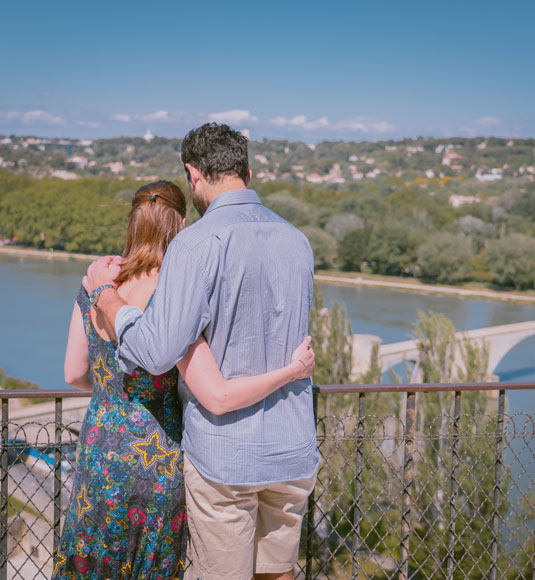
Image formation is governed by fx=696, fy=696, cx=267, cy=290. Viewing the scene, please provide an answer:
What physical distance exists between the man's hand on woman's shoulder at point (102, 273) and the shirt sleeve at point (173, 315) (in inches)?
5.1

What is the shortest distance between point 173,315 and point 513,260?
32924mm

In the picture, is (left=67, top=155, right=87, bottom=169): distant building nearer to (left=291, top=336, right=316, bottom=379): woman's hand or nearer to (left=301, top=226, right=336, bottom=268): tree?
(left=301, top=226, right=336, bottom=268): tree

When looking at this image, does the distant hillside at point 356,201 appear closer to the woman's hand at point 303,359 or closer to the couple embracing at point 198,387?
the couple embracing at point 198,387

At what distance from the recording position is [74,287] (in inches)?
1089

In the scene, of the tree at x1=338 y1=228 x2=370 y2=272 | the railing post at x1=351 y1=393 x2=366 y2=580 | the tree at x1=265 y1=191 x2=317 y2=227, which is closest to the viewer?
the railing post at x1=351 y1=393 x2=366 y2=580

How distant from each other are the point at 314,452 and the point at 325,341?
515 inches

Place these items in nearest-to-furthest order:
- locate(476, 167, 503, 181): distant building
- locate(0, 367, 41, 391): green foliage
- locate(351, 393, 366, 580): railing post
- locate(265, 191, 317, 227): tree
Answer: locate(351, 393, 366, 580): railing post
locate(0, 367, 41, 391): green foliage
locate(265, 191, 317, 227): tree
locate(476, 167, 503, 181): distant building

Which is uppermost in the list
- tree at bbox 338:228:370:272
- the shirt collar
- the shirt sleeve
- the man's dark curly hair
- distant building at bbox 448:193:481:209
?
the man's dark curly hair

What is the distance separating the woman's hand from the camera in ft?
3.37

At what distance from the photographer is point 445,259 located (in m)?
32.7

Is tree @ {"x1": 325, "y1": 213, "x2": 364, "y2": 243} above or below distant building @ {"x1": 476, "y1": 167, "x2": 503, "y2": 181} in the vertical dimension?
below

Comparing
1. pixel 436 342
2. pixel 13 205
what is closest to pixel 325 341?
pixel 436 342

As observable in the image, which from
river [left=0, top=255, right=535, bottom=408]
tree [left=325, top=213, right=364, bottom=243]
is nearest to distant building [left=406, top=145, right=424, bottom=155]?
tree [left=325, top=213, right=364, bottom=243]

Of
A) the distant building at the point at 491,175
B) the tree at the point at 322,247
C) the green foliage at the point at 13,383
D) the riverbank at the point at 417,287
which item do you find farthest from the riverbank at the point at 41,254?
the distant building at the point at 491,175
